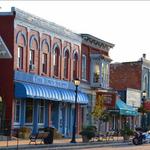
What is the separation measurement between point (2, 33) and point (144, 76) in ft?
115

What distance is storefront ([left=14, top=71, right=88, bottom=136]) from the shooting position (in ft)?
149

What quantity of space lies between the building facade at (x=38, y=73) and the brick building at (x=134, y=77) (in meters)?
19.4

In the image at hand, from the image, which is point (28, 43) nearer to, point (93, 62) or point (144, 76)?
point (93, 62)

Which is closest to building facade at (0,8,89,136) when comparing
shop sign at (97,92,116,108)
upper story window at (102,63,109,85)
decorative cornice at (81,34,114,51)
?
decorative cornice at (81,34,114,51)

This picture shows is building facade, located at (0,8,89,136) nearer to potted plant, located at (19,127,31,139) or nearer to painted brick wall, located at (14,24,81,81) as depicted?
painted brick wall, located at (14,24,81,81)

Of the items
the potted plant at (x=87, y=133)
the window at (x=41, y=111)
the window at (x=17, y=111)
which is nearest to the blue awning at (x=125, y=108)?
the window at (x=41, y=111)

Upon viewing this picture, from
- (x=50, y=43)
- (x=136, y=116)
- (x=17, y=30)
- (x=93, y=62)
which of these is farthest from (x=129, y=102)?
(x=17, y=30)

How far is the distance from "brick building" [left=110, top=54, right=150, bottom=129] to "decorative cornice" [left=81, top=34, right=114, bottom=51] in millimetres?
10745

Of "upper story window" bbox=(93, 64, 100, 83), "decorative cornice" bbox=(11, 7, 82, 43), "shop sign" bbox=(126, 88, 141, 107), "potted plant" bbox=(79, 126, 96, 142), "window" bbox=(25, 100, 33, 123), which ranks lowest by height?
"potted plant" bbox=(79, 126, 96, 142)

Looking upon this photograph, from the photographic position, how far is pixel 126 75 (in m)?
78.4

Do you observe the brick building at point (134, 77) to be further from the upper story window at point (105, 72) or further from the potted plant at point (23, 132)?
the potted plant at point (23, 132)

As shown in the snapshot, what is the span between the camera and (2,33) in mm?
45250

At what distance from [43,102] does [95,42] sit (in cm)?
1300

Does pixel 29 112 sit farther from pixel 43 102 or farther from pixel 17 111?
pixel 43 102
